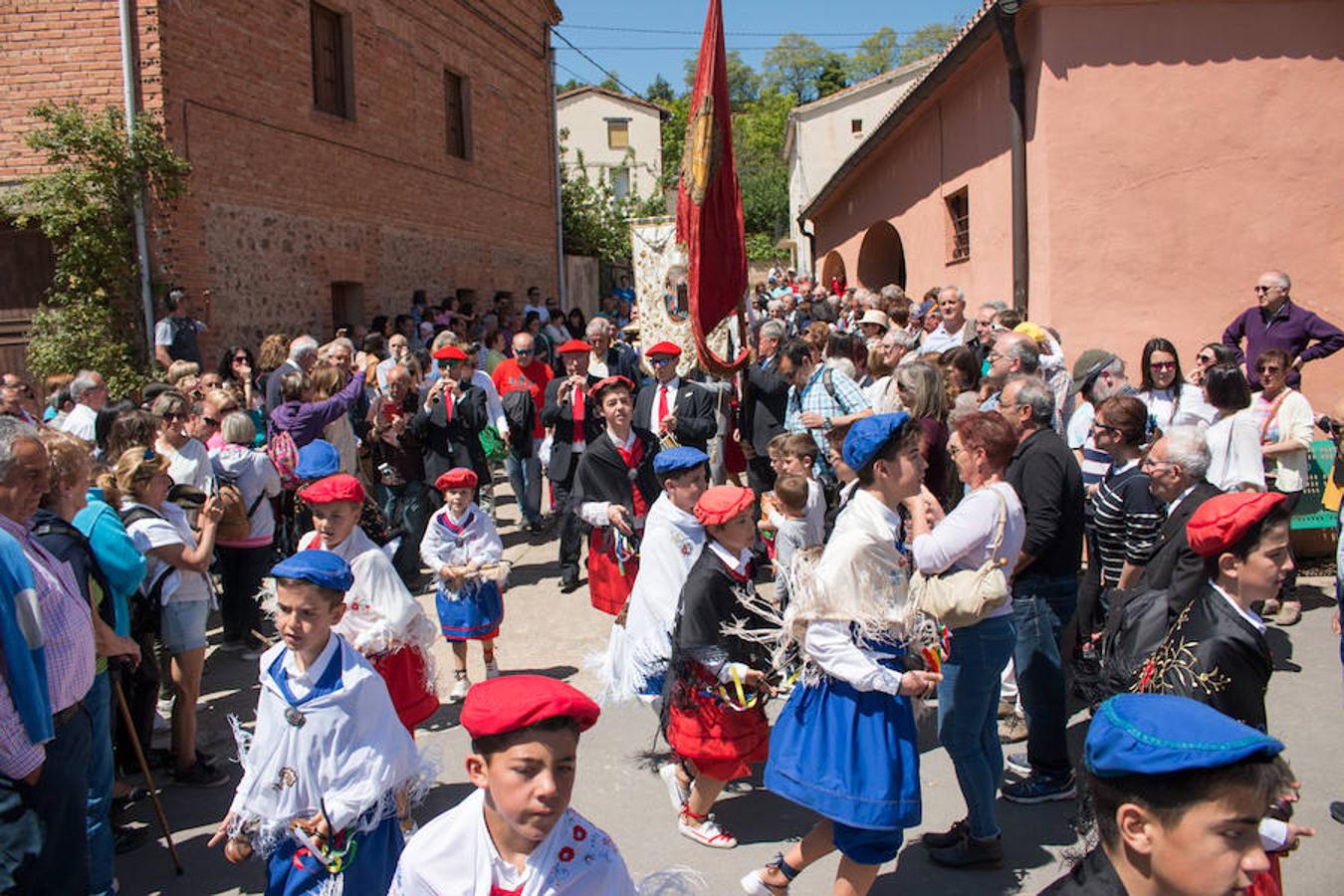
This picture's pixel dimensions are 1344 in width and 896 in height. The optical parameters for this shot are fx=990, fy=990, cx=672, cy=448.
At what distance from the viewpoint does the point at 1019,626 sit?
4539 mm

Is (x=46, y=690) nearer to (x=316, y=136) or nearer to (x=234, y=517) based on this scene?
(x=234, y=517)

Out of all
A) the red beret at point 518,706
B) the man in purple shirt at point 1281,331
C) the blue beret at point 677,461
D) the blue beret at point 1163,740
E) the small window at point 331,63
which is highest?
the small window at point 331,63

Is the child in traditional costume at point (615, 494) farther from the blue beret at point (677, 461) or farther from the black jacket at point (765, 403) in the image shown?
the black jacket at point (765, 403)

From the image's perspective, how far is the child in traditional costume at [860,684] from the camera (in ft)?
11.1

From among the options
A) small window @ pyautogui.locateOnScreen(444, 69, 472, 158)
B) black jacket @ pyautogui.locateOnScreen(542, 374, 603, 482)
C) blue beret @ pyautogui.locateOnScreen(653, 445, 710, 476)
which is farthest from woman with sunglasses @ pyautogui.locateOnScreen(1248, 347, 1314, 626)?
small window @ pyautogui.locateOnScreen(444, 69, 472, 158)

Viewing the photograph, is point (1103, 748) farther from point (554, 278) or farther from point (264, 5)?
point (554, 278)

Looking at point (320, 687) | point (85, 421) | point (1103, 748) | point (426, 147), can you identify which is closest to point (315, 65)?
point (426, 147)

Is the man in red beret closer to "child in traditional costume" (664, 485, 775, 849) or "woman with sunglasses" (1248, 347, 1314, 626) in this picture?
"child in traditional costume" (664, 485, 775, 849)

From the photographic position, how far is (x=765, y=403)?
8.20 meters

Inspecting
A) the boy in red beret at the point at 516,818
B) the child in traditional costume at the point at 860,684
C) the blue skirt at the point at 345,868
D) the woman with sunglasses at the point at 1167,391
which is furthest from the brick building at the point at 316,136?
the boy in red beret at the point at 516,818

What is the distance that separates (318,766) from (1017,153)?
986cm

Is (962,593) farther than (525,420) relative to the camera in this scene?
No

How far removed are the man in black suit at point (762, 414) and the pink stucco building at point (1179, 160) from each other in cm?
381

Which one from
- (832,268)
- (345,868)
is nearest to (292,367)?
(345,868)
